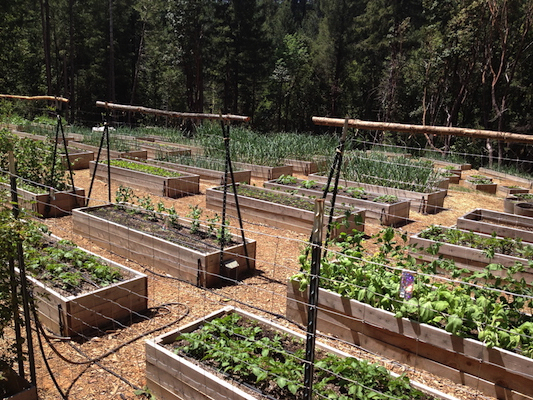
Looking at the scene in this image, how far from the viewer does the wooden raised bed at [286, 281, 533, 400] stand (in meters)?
3.08

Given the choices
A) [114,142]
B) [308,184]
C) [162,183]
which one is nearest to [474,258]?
[308,184]

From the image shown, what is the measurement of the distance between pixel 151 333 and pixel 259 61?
2459cm

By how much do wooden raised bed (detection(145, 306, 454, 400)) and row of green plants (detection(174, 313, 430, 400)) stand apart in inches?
2.9

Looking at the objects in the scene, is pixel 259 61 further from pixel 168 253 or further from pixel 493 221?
pixel 168 253

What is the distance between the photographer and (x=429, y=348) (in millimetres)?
3424

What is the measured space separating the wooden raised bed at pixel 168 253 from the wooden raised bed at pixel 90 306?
769mm

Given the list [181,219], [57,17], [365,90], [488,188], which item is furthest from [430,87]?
[57,17]

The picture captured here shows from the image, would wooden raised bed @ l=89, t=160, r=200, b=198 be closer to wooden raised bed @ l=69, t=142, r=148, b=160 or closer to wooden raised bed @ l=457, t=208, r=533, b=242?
wooden raised bed @ l=69, t=142, r=148, b=160

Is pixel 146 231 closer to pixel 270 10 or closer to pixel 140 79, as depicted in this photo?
pixel 140 79

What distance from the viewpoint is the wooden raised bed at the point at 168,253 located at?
4973 millimetres

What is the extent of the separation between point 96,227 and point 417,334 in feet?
15.1

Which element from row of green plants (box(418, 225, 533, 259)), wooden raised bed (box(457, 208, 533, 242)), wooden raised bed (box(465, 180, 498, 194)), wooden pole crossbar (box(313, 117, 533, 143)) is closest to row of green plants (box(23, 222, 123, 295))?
wooden pole crossbar (box(313, 117, 533, 143))

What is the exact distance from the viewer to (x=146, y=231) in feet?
18.7

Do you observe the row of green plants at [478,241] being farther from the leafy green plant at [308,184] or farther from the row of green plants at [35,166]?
the row of green plants at [35,166]
